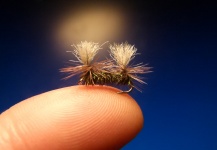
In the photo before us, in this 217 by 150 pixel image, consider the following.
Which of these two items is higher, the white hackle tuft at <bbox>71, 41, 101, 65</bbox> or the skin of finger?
the white hackle tuft at <bbox>71, 41, 101, 65</bbox>

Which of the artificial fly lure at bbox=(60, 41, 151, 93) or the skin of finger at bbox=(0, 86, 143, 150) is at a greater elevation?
the artificial fly lure at bbox=(60, 41, 151, 93)

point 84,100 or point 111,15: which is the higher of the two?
point 111,15

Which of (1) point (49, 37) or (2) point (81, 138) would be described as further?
(1) point (49, 37)

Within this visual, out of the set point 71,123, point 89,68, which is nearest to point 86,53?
point 89,68

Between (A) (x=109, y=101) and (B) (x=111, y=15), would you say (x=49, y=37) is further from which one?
(A) (x=109, y=101)

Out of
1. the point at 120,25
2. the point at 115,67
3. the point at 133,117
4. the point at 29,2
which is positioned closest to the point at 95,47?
the point at 115,67

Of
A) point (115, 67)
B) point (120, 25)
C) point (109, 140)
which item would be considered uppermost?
point (120, 25)

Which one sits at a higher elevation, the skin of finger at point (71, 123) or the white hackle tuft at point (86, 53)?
the white hackle tuft at point (86, 53)

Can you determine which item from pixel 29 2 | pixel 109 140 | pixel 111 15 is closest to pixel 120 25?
pixel 111 15
